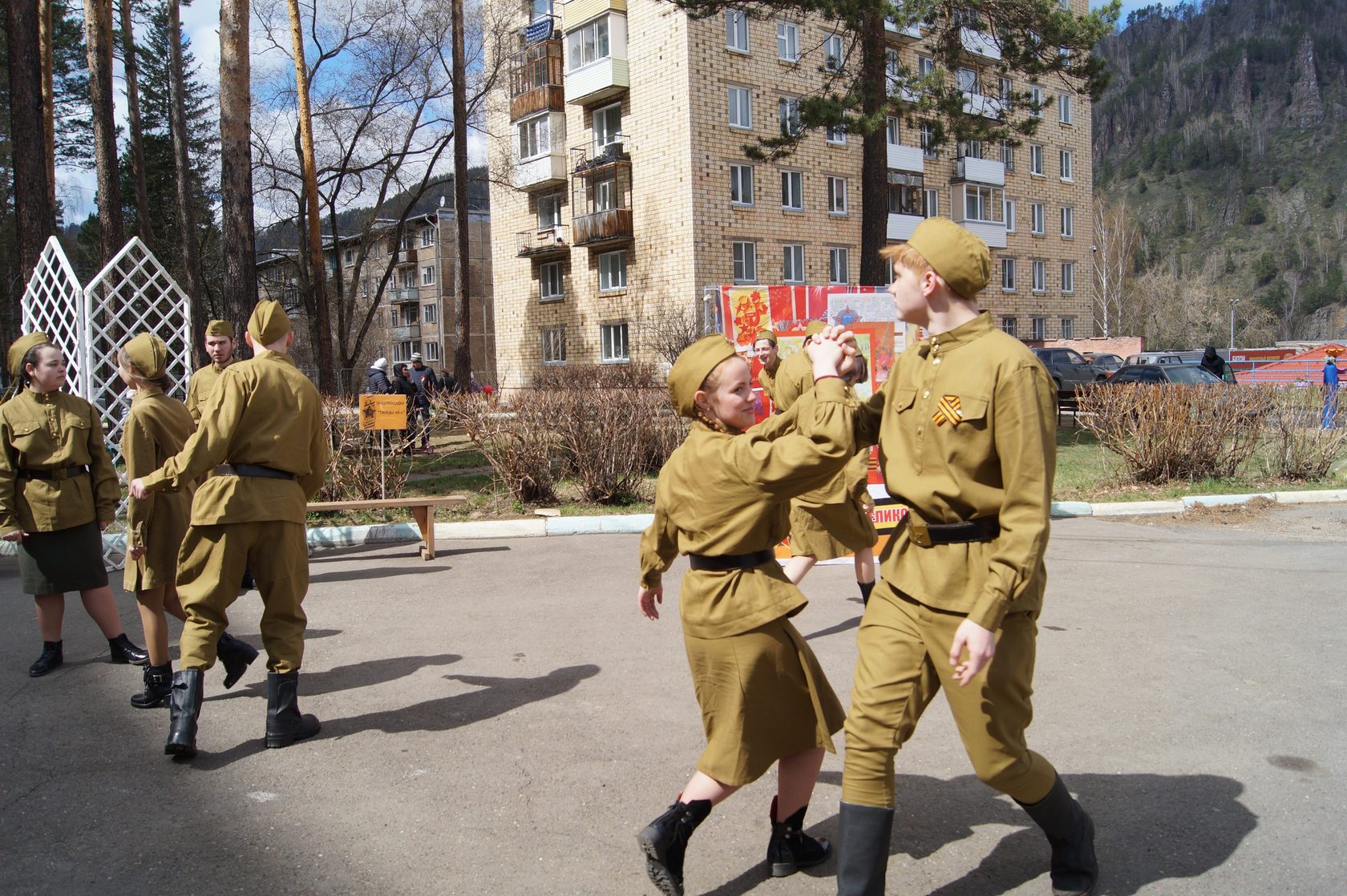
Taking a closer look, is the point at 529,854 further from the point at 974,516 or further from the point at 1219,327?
the point at 1219,327

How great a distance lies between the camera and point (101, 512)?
5918mm

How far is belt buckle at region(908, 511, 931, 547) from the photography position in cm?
295

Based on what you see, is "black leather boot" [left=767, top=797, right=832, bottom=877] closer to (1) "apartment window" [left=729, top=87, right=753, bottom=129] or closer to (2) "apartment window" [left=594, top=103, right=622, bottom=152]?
(1) "apartment window" [left=729, top=87, right=753, bottom=129]

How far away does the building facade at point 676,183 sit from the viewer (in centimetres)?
3425

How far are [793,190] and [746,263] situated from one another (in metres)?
3.42

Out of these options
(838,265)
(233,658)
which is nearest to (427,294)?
(838,265)

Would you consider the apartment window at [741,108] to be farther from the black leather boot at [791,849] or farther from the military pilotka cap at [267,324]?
the black leather boot at [791,849]

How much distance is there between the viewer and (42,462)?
5754 millimetres

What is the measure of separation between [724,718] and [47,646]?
16.0 ft

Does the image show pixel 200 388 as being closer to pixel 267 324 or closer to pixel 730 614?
pixel 267 324

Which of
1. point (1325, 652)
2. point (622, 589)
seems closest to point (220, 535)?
point (622, 589)

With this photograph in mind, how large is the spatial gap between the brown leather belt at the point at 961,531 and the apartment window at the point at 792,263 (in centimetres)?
3394

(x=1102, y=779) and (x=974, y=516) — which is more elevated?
(x=974, y=516)

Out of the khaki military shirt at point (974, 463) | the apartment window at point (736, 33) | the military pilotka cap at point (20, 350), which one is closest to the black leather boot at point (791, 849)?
the khaki military shirt at point (974, 463)
